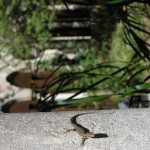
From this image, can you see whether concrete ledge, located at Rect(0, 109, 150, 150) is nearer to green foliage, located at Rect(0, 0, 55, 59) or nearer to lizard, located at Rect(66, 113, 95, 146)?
lizard, located at Rect(66, 113, 95, 146)

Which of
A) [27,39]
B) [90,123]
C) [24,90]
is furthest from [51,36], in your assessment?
[90,123]

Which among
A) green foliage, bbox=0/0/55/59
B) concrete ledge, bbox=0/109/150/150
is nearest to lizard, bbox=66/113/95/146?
concrete ledge, bbox=0/109/150/150

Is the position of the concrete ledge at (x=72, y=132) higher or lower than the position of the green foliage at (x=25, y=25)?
higher

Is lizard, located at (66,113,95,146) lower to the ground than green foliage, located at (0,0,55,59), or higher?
higher

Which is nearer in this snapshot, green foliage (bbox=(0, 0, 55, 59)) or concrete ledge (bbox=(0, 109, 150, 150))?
concrete ledge (bbox=(0, 109, 150, 150))

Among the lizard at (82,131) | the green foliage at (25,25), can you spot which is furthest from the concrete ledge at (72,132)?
the green foliage at (25,25)

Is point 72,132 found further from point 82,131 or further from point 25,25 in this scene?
point 25,25

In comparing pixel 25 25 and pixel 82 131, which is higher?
pixel 82 131

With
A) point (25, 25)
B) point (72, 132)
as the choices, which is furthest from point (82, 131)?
point (25, 25)

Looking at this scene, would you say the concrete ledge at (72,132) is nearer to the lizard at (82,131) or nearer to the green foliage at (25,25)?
the lizard at (82,131)
